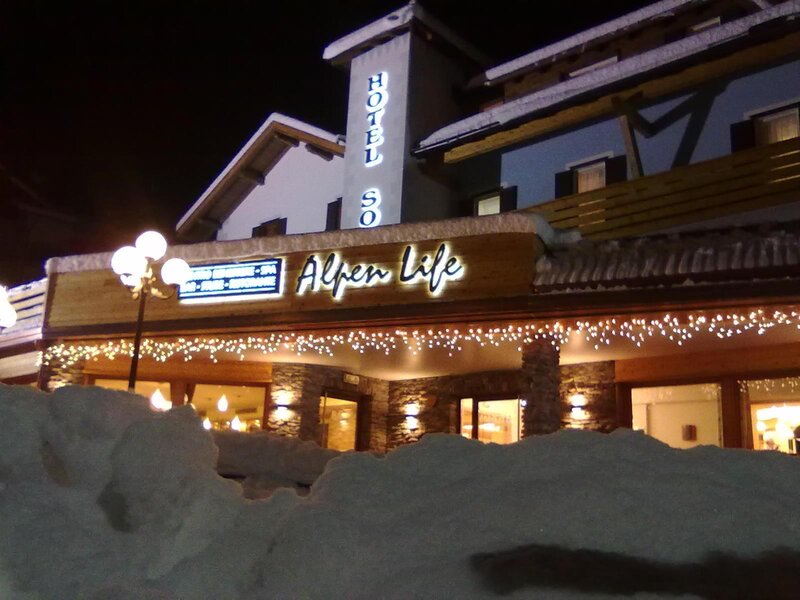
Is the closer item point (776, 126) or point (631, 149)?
point (776, 126)

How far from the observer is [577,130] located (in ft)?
51.8

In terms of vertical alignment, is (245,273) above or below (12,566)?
above

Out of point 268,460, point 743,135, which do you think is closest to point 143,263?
point 268,460

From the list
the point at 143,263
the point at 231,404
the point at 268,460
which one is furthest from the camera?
the point at 231,404

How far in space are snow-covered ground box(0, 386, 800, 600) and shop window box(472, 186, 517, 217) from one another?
1241 cm

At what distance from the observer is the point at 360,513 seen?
13.5 feet

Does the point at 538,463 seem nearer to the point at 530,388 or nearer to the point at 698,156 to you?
the point at 530,388

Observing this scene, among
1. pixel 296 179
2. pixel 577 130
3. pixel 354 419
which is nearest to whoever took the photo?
pixel 577 130

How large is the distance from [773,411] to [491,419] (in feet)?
18.5

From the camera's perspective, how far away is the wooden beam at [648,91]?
12703 millimetres

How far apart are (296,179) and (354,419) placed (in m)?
7.48

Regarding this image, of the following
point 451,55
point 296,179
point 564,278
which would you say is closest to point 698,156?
point 564,278

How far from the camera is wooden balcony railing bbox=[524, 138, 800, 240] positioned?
11523 millimetres

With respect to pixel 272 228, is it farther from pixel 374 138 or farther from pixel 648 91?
pixel 648 91
